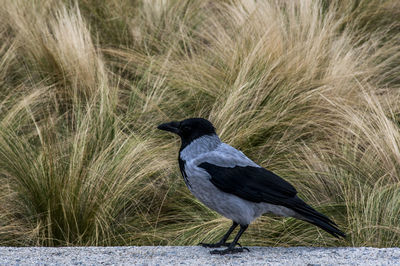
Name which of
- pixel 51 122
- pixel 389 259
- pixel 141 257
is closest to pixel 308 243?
pixel 389 259

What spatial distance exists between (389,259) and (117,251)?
1.18 metres

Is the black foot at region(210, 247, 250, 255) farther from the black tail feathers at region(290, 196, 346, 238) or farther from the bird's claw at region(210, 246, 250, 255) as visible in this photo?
the black tail feathers at region(290, 196, 346, 238)

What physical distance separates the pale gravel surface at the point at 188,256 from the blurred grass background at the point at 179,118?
1.50 feet

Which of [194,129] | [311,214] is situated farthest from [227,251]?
[194,129]

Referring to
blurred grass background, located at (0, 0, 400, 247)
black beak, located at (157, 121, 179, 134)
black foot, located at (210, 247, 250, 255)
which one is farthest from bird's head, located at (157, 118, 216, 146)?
blurred grass background, located at (0, 0, 400, 247)

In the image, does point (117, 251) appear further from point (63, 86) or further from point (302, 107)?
point (63, 86)

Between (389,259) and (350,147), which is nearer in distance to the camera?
(389,259)

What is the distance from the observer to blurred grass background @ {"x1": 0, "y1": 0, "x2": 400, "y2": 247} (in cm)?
354

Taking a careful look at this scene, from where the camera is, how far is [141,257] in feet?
9.20

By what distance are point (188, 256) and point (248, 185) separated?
16.6 inches

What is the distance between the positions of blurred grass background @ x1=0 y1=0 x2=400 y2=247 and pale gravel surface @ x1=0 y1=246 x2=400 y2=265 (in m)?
0.46

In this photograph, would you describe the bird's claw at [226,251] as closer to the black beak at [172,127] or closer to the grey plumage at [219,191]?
→ the grey plumage at [219,191]

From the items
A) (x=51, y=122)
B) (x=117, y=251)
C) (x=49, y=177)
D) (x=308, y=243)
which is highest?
(x=51, y=122)

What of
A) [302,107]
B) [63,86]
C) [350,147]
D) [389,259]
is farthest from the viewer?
[63,86]
